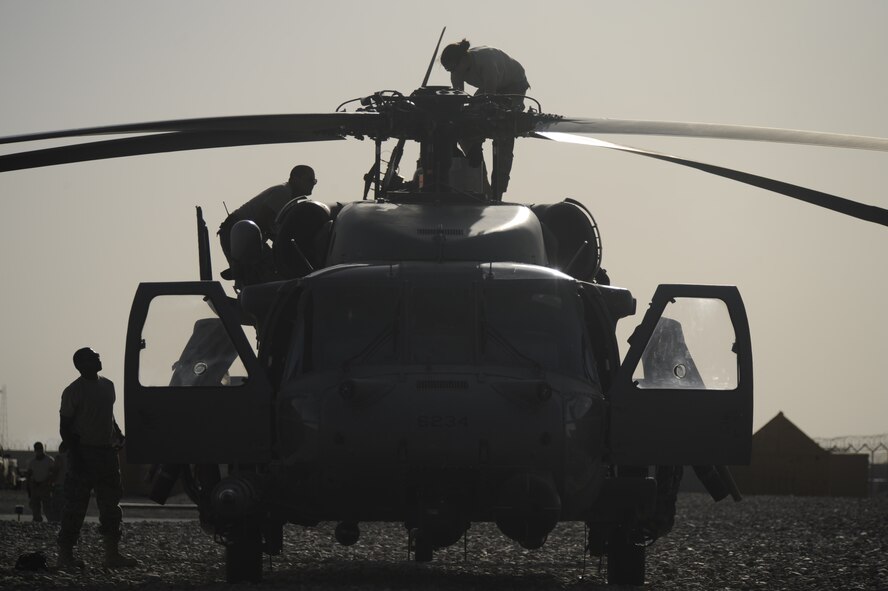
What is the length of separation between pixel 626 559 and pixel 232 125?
4.38 m

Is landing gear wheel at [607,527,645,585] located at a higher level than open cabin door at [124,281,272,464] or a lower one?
lower

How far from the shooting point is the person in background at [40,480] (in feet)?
78.7

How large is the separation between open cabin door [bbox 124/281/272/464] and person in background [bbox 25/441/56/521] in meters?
12.7

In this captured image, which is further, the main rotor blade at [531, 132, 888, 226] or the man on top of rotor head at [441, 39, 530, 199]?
the man on top of rotor head at [441, 39, 530, 199]

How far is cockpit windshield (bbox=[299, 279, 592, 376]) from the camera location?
11039 mm

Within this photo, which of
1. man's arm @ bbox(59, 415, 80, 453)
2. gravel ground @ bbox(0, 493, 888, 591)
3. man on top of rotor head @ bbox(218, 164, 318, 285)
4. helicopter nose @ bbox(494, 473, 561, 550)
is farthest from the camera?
man on top of rotor head @ bbox(218, 164, 318, 285)

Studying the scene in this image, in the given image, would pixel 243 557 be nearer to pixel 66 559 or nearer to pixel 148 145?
pixel 66 559

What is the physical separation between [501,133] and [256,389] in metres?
3.42

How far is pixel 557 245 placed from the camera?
1298cm

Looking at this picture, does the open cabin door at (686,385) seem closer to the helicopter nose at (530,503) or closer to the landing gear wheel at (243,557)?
the helicopter nose at (530,503)

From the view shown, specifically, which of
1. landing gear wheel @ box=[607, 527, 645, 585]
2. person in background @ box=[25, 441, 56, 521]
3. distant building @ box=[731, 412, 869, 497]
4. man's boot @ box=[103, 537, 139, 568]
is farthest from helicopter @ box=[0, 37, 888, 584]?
distant building @ box=[731, 412, 869, 497]

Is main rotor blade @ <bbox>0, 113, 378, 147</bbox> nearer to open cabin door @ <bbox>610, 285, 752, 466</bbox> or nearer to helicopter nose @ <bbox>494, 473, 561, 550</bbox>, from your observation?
open cabin door @ <bbox>610, 285, 752, 466</bbox>

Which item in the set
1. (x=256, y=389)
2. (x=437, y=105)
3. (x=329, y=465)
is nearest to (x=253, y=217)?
(x=437, y=105)

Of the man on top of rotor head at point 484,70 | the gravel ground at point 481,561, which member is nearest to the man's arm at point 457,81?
the man on top of rotor head at point 484,70
